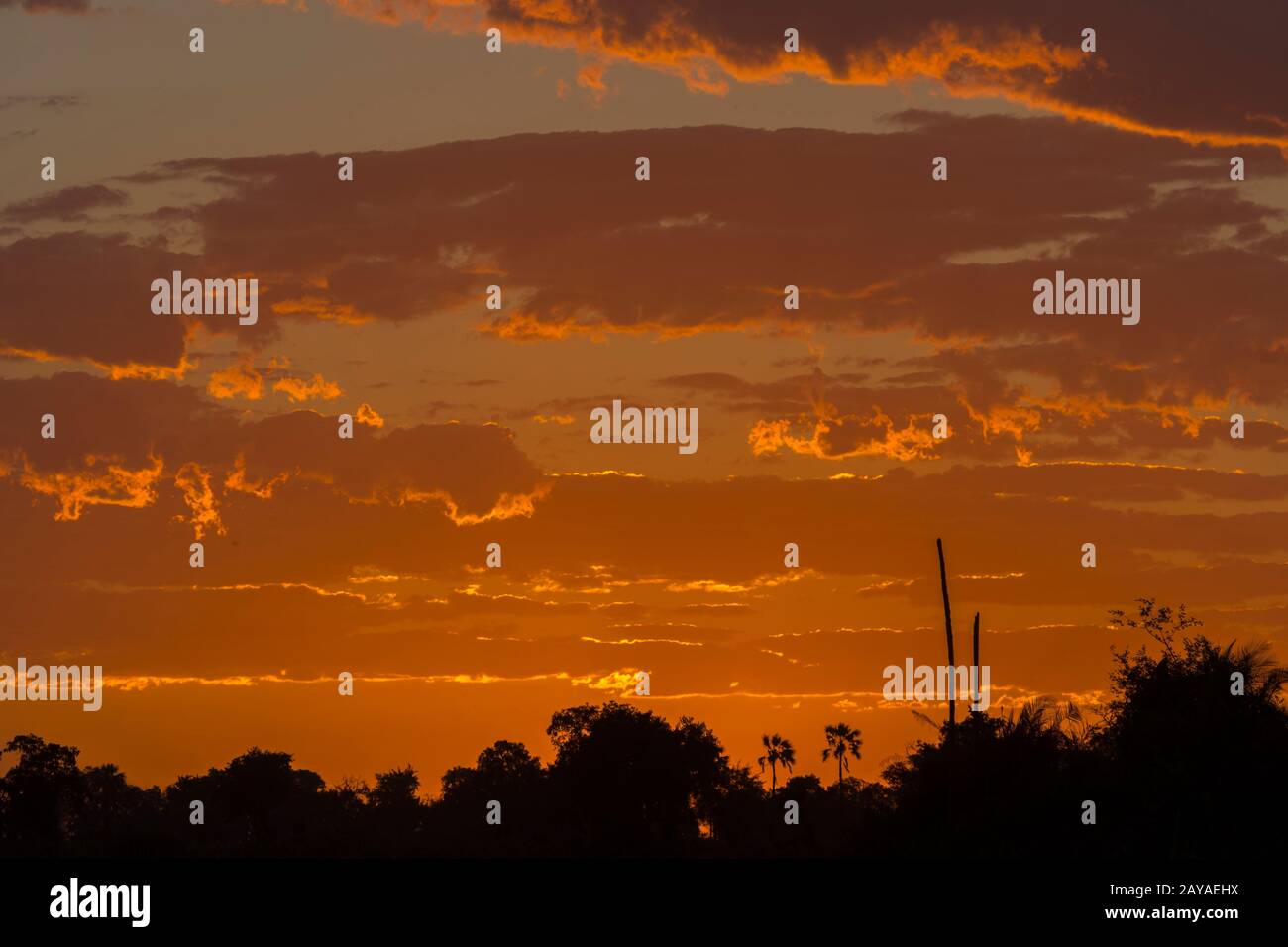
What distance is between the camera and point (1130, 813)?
212 feet

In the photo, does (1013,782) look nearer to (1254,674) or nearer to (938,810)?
(938,810)

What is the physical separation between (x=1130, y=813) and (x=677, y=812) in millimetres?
64012

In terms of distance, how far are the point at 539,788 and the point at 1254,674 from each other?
6907 cm

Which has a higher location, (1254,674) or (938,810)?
(1254,674)

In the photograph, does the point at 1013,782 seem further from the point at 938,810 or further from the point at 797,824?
the point at 797,824

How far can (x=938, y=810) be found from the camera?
234ft
